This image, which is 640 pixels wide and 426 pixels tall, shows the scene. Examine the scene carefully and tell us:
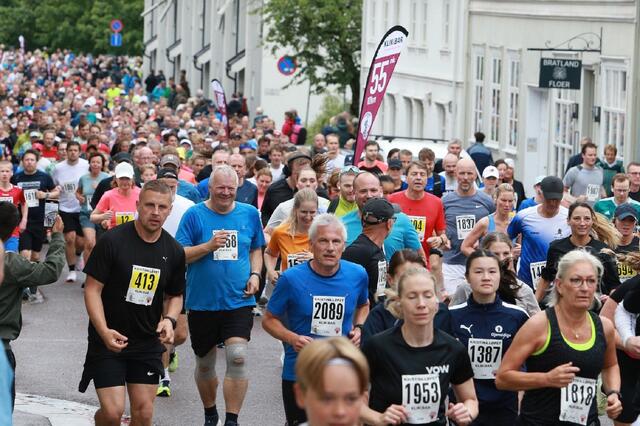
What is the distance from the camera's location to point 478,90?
36.9 metres

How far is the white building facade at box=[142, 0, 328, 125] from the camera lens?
57.2 meters

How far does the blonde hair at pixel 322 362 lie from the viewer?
5121mm

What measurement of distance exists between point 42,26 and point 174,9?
23928mm

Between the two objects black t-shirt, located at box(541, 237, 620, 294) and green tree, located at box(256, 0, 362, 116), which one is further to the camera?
green tree, located at box(256, 0, 362, 116)

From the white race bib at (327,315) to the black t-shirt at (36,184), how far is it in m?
10.6

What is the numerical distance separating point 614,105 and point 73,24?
240 feet

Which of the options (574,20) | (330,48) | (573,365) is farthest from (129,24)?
(573,365)

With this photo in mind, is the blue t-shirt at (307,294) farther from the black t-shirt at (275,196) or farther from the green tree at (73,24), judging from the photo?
the green tree at (73,24)

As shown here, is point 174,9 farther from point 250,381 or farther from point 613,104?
point 250,381

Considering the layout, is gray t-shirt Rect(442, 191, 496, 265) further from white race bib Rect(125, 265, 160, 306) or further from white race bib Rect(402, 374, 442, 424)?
white race bib Rect(402, 374, 442, 424)

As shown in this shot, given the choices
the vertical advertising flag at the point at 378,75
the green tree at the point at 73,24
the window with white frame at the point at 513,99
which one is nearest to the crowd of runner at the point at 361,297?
the vertical advertising flag at the point at 378,75

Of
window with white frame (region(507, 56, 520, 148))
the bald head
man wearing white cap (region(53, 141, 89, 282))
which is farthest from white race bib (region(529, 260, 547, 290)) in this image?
window with white frame (region(507, 56, 520, 148))

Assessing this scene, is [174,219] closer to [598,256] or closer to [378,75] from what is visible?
[598,256]

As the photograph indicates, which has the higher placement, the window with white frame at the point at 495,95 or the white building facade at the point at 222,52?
the white building facade at the point at 222,52
